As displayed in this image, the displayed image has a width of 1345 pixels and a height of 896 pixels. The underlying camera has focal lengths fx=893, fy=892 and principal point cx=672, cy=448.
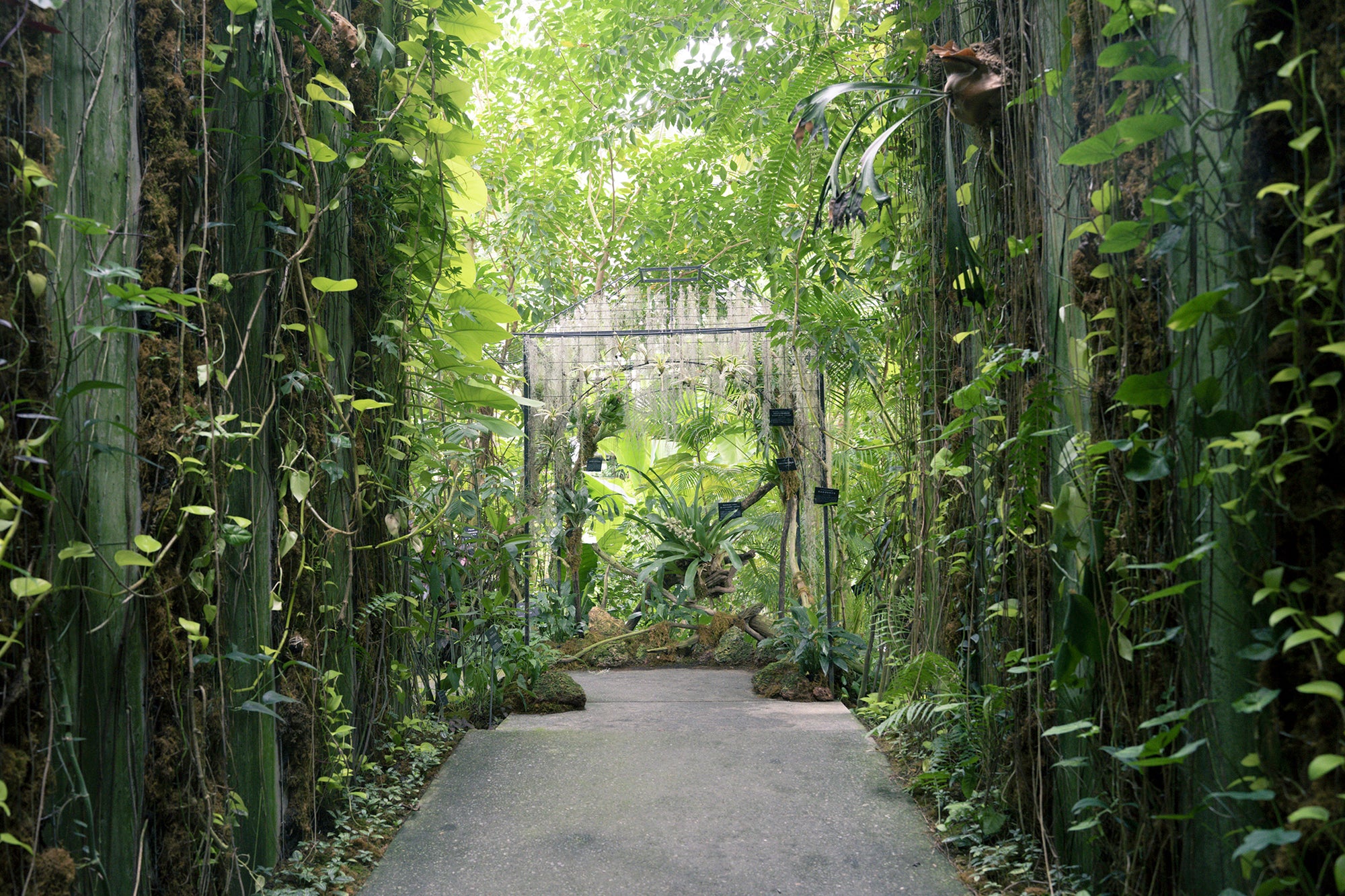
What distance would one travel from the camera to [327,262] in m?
2.56

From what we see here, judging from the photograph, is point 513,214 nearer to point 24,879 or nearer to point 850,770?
point 850,770

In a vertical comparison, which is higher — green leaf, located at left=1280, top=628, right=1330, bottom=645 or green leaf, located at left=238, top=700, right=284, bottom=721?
green leaf, located at left=1280, top=628, right=1330, bottom=645

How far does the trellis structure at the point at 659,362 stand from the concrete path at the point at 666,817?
7.74 feet

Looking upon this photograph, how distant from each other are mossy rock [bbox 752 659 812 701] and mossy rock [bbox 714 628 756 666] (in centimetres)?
80

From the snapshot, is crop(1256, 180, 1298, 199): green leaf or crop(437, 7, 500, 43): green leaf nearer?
crop(1256, 180, 1298, 199): green leaf

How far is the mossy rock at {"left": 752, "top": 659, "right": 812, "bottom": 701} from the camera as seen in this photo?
4.71 meters

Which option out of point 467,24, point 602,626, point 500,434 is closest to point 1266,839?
point 500,434

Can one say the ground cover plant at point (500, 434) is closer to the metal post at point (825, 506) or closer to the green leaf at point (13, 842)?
the green leaf at point (13, 842)

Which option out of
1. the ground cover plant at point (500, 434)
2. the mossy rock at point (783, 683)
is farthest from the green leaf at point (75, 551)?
the mossy rock at point (783, 683)

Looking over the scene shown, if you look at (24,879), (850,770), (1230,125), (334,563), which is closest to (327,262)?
(334,563)

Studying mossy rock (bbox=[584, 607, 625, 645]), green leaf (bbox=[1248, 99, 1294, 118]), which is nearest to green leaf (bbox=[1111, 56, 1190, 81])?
green leaf (bbox=[1248, 99, 1294, 118])

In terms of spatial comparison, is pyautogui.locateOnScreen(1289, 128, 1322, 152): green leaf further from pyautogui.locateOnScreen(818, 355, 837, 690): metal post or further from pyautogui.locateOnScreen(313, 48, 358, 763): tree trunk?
pyautogui.locateOnScreen(818, 355, 837, 690): metal post

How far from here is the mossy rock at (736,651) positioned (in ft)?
19.2

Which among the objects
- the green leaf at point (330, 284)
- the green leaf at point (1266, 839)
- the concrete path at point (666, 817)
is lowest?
the concrete path at point (666, 817)
